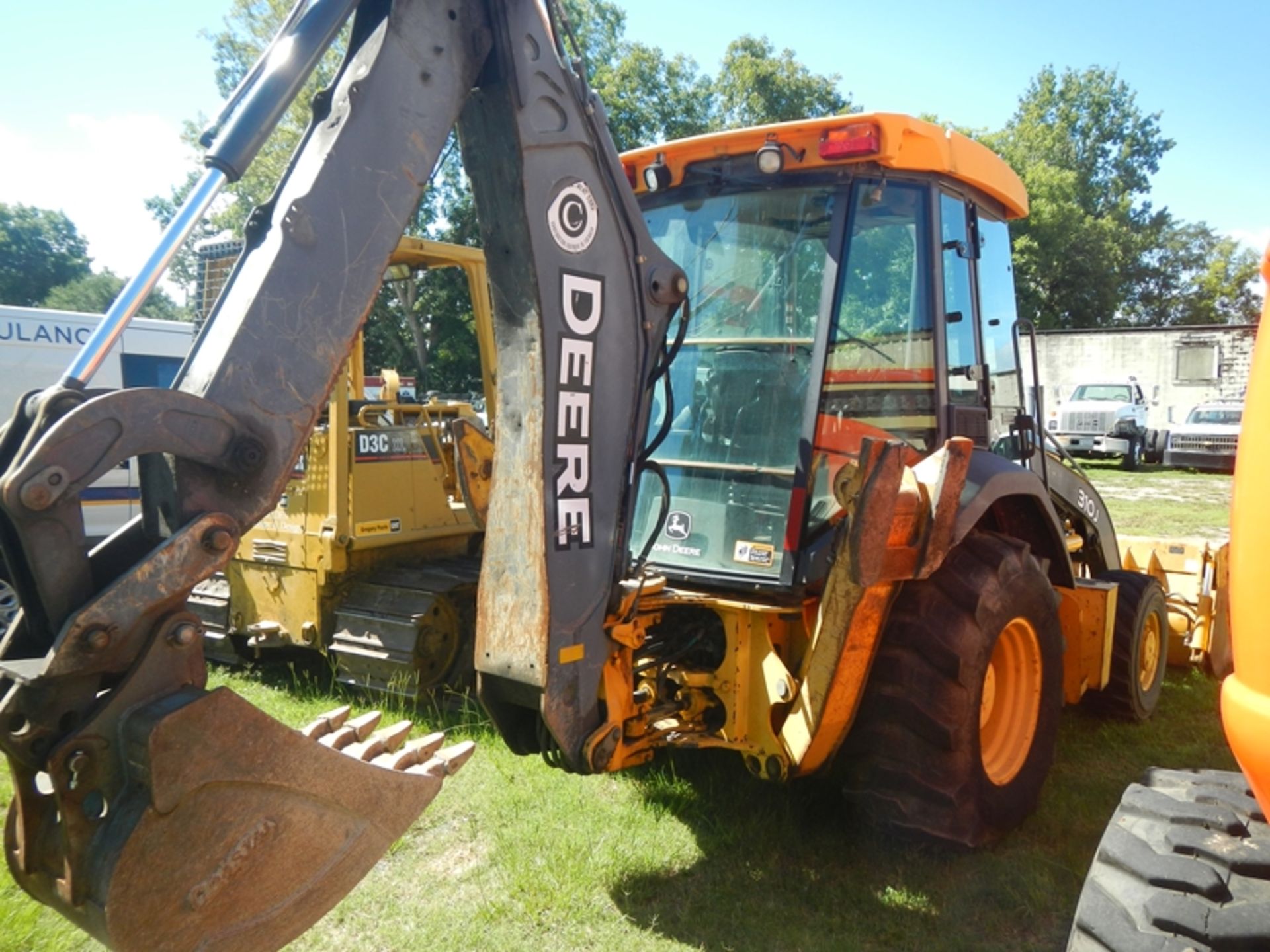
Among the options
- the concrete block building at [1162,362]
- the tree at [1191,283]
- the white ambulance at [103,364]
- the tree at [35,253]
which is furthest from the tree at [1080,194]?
the tree at [35,253]

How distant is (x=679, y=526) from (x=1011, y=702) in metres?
1.49

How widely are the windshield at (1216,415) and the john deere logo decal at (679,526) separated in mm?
20204

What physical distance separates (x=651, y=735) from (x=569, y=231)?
1.63m

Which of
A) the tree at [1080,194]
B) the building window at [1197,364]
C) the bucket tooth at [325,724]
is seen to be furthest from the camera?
the tree at [1080,194]

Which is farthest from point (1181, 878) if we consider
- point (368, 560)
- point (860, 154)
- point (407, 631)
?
point (368, 560)

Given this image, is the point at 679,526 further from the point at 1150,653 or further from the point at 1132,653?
the point at 1150,653

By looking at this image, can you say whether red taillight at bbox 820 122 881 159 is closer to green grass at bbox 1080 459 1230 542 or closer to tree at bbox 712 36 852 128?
green grass at bbox 1080 459 1230 542

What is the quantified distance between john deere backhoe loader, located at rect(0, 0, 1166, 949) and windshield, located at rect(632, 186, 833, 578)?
1 cm

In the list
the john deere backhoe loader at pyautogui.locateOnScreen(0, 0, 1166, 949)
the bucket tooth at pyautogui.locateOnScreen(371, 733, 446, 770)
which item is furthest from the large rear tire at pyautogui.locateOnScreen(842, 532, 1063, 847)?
the bucket tooth at pyautogui.locateOnScreen(371, 733, 446, 770)

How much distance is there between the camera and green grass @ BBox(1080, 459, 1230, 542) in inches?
479

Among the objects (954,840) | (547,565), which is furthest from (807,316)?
(954,840)

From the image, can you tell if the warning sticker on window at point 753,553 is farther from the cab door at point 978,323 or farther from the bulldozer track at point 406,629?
the bulldozer track at point 406,629

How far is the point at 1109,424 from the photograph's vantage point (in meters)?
22.1

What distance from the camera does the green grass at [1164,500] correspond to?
12.2 metres
